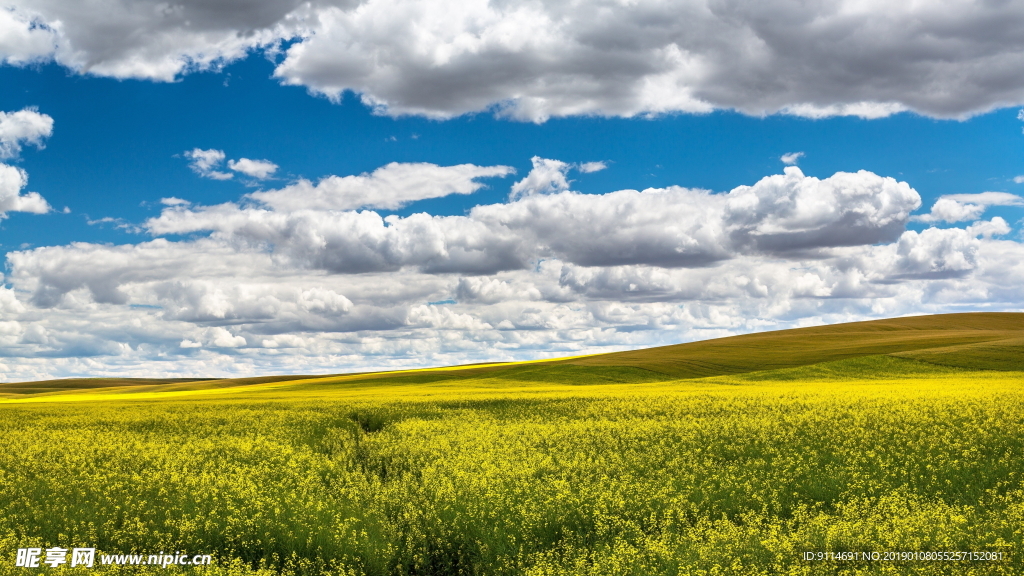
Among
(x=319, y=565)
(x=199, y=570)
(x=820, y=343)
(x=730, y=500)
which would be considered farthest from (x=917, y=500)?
(x=820, y=343)

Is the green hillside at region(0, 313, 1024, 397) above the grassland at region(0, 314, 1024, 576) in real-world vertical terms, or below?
below

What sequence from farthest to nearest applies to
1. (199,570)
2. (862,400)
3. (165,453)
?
(862,400)
(165,453)
(199,570)

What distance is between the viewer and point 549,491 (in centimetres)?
1306

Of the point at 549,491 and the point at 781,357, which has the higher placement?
the point at 549,491

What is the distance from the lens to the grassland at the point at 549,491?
969cm

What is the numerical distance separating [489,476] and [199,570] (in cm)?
616

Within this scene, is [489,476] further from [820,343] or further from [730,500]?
[820,343]

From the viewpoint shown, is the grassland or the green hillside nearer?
the grassland

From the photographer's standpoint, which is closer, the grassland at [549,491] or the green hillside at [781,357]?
the grassland at [549,491]

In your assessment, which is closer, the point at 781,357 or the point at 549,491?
the point at 549,491

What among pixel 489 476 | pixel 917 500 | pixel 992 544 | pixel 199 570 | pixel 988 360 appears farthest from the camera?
pixel 988 360

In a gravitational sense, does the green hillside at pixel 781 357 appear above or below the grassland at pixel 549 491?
below

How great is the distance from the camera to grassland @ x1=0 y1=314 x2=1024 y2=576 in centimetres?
969

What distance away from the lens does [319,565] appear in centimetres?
1062
